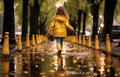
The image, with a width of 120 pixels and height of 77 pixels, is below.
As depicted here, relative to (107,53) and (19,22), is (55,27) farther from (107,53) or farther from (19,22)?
(19,22)

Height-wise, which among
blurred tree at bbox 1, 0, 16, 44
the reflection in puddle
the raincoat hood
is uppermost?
blurred tree at bbox 1, 0, 16, 44

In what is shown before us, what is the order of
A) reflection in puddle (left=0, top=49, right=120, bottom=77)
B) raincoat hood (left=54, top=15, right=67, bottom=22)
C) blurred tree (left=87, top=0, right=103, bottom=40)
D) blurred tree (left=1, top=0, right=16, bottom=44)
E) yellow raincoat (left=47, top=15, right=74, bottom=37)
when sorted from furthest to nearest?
blurred tree (left=87, top=0, right=103, bottom=40) → blurred tree (left=1, top=0, right=16, bottom=44) → yellow raincoat (left=47, top=15, right=74, bottom=37) → raincoat hood (left=54, top=15, right=67, bottom=22) → reflection in puddle (left=0, top=49, right=120, bottom=77)

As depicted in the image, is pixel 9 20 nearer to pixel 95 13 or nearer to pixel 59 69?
pixel 59 69

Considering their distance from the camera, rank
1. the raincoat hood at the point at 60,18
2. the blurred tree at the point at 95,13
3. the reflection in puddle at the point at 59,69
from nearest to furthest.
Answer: the reflection in puddle at the point at 59,69 < the raincoat hood at the point at 60,18 < the blurred tree at the point at 95,13

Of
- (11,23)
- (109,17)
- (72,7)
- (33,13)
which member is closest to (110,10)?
(109,17)

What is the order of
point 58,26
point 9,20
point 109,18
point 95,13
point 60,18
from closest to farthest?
point 60,18 < point 58,26 < point 9,20 < point 109,18 < point 95,13

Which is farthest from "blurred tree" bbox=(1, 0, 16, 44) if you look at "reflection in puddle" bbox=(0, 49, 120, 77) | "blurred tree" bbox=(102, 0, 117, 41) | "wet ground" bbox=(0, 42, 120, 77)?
"reflection in puddle" bbox=(0, 49, 120, 77)

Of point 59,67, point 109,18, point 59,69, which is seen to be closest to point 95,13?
point 109,18

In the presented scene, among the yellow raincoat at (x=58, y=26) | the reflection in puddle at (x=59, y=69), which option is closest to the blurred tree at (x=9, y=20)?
the yellow raincoat at (x=58, y=26)

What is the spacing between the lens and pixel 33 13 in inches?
1994

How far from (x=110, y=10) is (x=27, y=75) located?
2807 centimetres

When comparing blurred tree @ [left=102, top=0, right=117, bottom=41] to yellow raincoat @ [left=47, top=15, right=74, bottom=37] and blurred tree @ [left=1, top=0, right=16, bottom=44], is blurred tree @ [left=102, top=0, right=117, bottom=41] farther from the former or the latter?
yellow raincoat @ [left=47, top=15, right=74, bottom=37]

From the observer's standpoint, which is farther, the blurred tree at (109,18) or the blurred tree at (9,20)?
the blurred tree at (109,18)

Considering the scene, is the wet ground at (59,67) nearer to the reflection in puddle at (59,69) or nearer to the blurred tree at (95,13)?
the reflection in puddle at (59,69)
